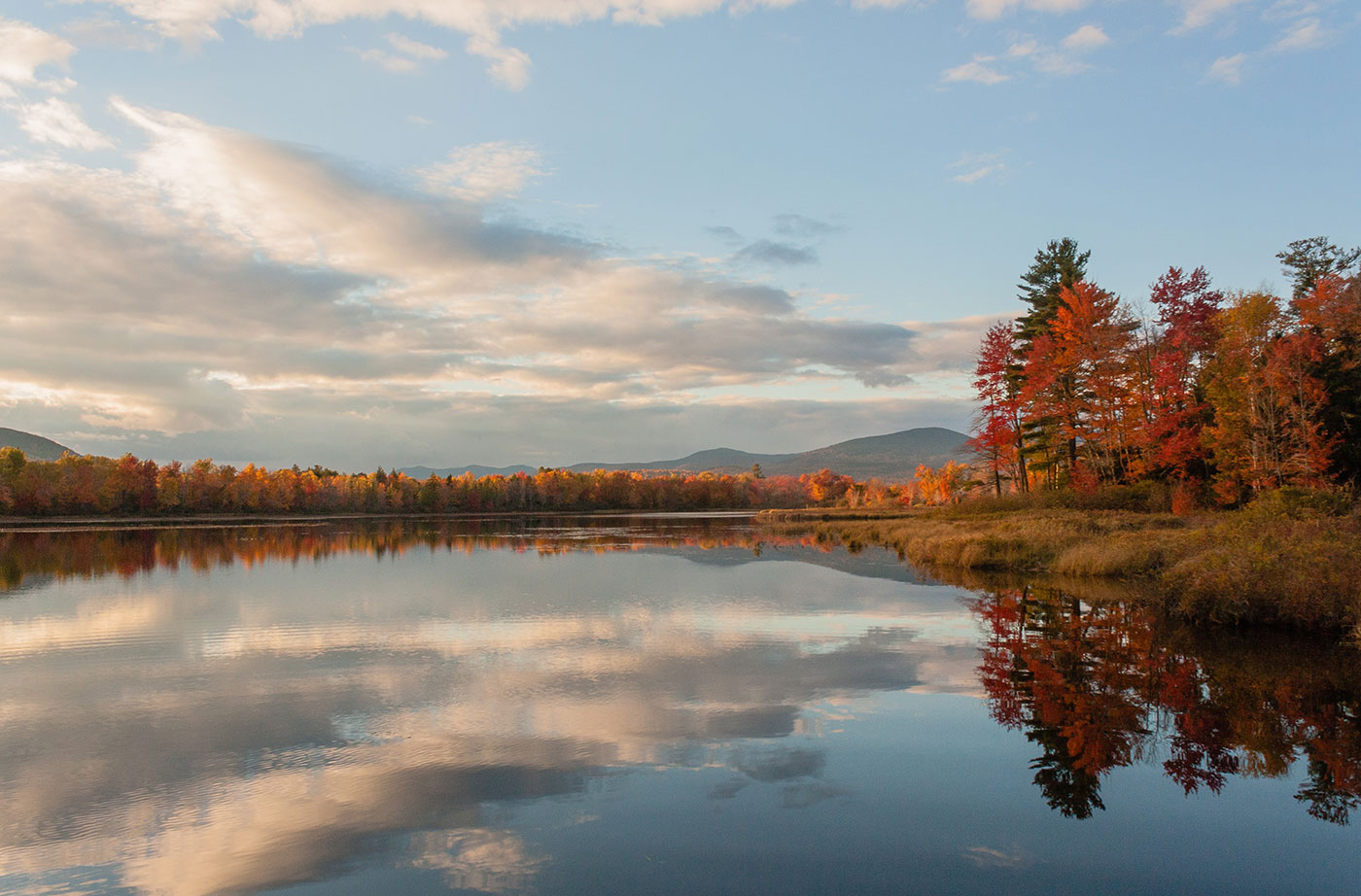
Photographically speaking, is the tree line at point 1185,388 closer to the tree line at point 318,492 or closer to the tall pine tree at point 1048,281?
the tall pine tree at point 1048,281

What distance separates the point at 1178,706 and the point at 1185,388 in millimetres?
38869

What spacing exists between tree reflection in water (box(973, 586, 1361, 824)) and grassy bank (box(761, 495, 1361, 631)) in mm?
733

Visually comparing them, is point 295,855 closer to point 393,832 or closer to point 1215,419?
point 393,832

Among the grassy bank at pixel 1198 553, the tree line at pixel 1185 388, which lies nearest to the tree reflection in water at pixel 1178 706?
the grassy bank at pixel 1198 553

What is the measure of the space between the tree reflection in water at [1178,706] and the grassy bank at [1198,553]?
73 cm

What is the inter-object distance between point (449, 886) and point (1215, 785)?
26.8 feet

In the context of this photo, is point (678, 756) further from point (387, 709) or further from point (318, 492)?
point (318, 492)

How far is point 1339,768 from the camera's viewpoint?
9.40 meters

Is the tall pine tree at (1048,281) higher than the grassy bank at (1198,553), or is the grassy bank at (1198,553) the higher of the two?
the tall pine tree at (1048,281)

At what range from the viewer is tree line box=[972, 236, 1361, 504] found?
1346 inches

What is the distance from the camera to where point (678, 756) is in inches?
394

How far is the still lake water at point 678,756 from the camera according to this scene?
7145 millimetres

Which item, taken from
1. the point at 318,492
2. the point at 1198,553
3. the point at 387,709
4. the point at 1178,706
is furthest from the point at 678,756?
the point at 318,492

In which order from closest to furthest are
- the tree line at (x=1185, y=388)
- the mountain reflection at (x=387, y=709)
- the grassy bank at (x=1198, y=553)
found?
the mountain reflection at (x=387, y=709) < the grassy bank at (x=1198, y=553) < the tree line at (x=1185, y=388)
